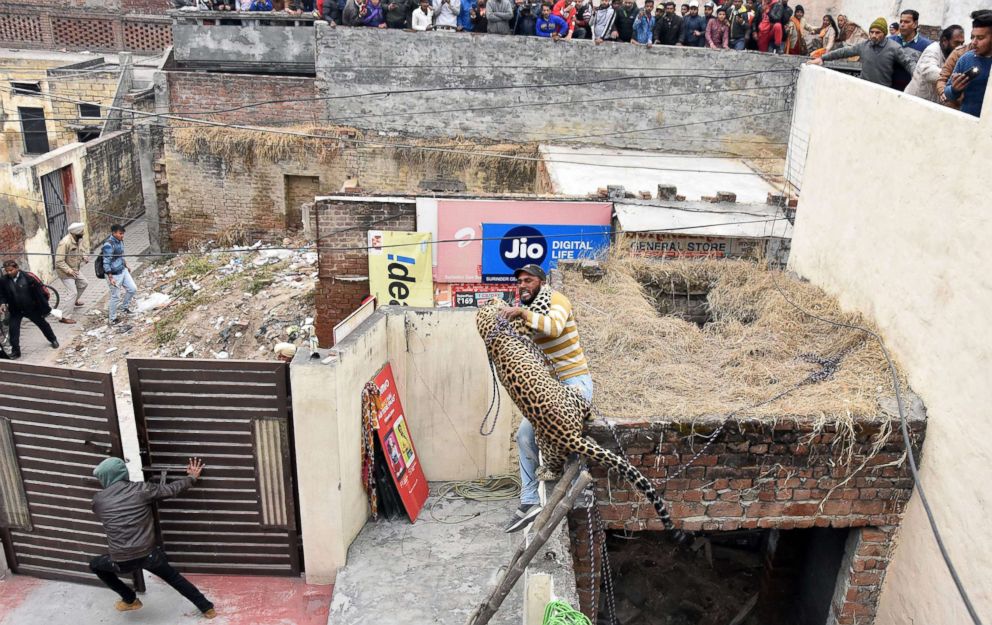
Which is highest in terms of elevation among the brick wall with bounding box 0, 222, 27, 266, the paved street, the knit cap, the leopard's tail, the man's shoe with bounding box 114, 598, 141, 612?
the leopard's tail

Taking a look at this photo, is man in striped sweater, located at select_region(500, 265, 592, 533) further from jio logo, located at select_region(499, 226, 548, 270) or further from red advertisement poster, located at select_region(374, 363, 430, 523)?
jio logo, located at select_region(499, 226, 548, 270)

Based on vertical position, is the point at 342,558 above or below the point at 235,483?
below

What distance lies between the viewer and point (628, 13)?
17.2m

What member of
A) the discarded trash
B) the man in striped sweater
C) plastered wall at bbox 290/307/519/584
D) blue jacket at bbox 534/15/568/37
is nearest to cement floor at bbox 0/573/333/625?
plastered wall at bbox 290/307/519/584

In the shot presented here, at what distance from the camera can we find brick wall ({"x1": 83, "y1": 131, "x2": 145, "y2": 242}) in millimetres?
19234

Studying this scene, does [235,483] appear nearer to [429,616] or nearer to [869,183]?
[429,616]

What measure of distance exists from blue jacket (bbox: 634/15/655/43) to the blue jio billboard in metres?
6.16

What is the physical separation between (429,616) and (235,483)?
1.87 metres

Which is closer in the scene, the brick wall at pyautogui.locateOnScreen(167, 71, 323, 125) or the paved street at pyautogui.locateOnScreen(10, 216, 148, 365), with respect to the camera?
the paved street at pyautogui.locateOnScreen(10, 216, 148, 365)

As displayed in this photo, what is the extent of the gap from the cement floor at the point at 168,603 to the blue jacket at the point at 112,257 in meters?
8.46

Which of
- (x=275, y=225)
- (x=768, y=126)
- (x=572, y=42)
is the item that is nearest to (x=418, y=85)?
(x=572, y=42)

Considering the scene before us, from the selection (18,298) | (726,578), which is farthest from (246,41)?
(726,578)

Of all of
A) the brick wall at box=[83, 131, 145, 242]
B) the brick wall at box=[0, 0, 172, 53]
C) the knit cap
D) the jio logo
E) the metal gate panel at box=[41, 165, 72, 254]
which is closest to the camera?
the knit cap

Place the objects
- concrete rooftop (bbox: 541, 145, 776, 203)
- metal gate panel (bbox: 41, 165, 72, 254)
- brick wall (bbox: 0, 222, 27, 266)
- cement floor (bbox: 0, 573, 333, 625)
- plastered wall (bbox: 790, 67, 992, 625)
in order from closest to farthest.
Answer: plastered wall (bbox: 790, 67, 992, 625) → cement floor (bbox: 0, 573, 333, 625) → concrete rooftop (bbox: 541, 145, 776, 203) → brick wall (bbox: 0, 222, 27, 266) → metal gate panel (bbox: 41, 165, 72, 254)
